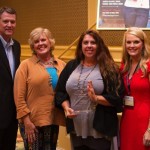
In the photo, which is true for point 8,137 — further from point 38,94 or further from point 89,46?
point 89,46

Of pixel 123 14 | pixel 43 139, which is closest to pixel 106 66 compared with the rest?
pixel 43 139

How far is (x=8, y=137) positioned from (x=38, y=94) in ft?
1.98

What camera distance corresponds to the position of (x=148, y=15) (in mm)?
3195

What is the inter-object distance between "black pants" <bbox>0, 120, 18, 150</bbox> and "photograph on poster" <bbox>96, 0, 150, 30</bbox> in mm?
1613

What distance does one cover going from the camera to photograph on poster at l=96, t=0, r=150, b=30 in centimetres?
322

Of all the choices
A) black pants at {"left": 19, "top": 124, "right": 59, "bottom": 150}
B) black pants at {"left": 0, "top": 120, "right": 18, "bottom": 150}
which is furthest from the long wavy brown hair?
black pants at {"left": 0, "top": 120, "right": 18, "bottom": 150}

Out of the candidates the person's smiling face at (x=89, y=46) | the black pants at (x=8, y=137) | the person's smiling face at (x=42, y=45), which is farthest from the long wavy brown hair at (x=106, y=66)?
the black pants at (x=8, y=137)

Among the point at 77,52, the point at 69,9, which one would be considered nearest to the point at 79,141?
the point at 77,52

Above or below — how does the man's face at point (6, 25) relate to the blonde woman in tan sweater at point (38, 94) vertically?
above

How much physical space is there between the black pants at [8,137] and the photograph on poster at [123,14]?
1613mm

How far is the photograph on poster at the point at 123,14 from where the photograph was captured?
3221 mm

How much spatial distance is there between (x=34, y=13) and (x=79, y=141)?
3.82 meters

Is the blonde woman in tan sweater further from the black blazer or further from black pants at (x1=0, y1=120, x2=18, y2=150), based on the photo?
black pants at (x1=0, y1=120, x2=18, y2=150)

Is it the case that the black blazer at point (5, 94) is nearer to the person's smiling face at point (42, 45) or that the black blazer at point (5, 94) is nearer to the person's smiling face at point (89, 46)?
the person's smiling face at point (42, 45)
